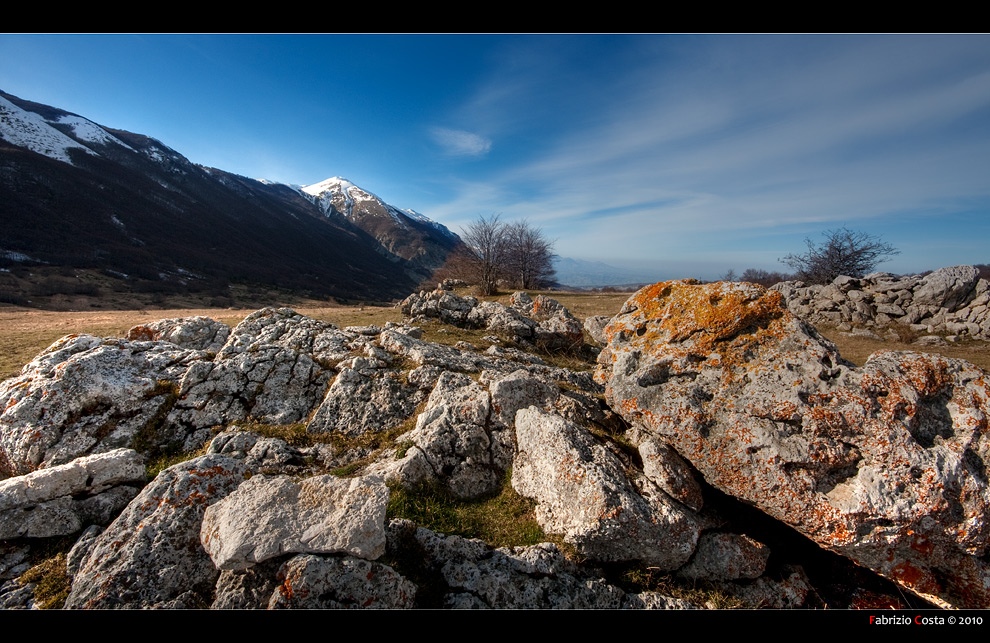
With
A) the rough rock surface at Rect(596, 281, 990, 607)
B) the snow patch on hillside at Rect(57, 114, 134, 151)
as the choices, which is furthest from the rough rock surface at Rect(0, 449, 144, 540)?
the snow patch on hillside at Rect(57, 114, 134, 151)

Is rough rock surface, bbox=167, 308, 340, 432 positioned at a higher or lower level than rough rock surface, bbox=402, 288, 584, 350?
lower

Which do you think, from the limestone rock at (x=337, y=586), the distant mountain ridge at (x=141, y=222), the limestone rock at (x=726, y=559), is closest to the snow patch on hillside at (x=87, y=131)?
the distant mountain ridge at (x=141, y=222)

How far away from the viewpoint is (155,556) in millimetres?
4340

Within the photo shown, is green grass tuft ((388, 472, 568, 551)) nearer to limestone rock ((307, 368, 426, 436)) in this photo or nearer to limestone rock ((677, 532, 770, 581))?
limestone rock ((677, 532, 770, 581))

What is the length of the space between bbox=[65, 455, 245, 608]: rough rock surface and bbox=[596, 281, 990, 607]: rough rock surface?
6.71 metres

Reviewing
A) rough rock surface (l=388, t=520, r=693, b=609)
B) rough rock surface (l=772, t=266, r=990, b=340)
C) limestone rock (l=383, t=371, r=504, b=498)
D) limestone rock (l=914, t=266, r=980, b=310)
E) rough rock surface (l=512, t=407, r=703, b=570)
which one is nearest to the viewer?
rough rock surface (l=388, t=520, r=693, b=609)

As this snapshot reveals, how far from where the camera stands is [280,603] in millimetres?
3789

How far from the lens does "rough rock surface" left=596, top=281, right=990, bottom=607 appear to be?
14.9 feet

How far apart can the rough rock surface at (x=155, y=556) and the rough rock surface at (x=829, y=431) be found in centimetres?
671

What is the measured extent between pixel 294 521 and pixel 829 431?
24.4 ft

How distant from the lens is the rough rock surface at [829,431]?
178 inches

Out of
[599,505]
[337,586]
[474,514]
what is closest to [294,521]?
[337,586]
